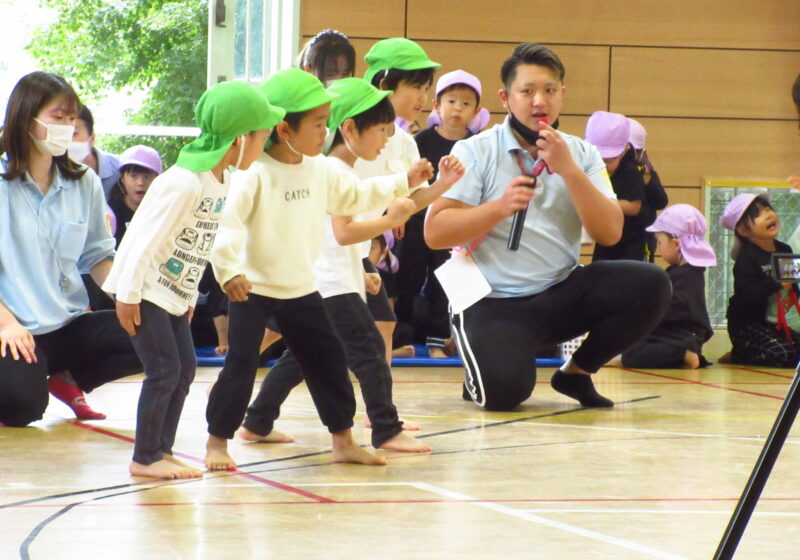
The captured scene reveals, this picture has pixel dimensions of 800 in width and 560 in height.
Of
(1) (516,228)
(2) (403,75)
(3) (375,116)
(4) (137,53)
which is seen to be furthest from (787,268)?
(4) (137,53)

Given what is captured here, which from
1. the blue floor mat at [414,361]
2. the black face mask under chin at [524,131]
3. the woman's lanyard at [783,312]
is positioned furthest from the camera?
the woman's lanyard at [783,312]

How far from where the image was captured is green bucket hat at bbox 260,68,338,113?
8.08 ft

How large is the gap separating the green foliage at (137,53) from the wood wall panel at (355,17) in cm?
109

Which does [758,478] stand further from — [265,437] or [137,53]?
[137,53]

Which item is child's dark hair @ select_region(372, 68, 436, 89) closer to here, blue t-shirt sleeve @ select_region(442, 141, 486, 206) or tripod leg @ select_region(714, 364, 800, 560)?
blue t-shirt sleeve @ select_region(442, 141, 486, 206)

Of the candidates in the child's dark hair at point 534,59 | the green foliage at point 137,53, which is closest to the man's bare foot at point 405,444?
the child's dark hair at point 534,59

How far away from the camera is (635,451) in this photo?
2.64 m

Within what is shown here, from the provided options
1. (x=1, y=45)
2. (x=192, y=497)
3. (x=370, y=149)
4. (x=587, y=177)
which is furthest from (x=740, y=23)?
(x=192, y=497)

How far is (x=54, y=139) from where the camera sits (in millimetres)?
2959

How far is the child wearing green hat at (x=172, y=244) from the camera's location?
2279 mm

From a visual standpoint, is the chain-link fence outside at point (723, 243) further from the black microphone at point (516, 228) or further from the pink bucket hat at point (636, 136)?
the black microphone at point (516, 228)

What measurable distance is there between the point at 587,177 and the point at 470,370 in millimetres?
644

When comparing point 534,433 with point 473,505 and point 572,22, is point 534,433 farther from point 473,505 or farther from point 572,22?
point 572,22

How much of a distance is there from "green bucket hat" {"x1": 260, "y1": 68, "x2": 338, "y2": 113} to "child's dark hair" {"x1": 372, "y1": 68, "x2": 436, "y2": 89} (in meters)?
1.20
